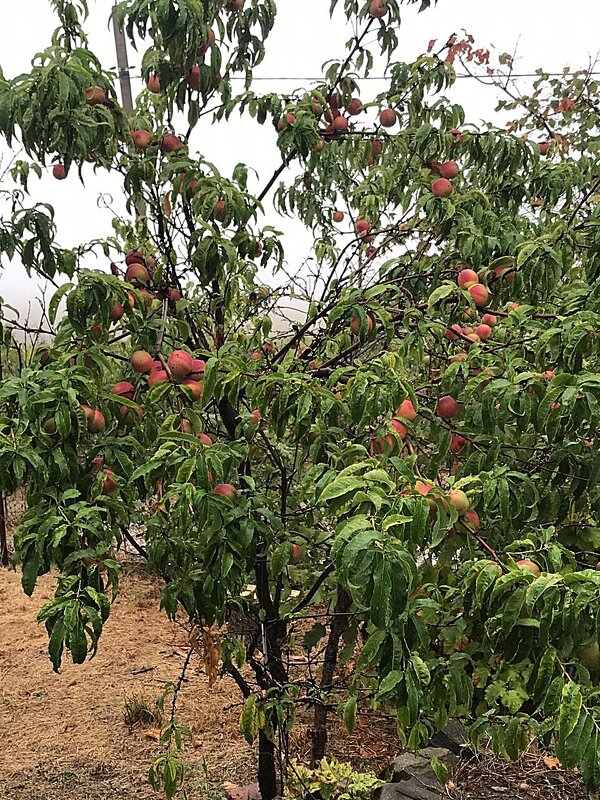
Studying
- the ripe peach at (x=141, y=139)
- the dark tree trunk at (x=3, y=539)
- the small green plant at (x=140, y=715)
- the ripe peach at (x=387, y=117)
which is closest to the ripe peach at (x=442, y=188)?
the ripe peach at (x=387, y=117)

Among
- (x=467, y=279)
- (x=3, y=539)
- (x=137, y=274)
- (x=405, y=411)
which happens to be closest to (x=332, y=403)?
(x=405, y=411)

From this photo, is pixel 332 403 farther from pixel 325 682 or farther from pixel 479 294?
pixel 325 682

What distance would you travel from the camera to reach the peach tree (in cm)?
131

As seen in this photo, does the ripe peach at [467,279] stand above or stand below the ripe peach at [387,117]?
below

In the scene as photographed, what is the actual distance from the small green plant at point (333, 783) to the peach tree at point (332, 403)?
102 millimetres

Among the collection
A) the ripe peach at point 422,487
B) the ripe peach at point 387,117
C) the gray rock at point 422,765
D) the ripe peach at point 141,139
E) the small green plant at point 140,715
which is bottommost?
the gray rock at point 422,765

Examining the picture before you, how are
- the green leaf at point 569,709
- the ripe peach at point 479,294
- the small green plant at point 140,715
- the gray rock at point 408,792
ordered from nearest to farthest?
the green leaf at point 569,709, the ripe peach at point 479,294, the gray rock at point 408,792, the small green plant at point 140,715

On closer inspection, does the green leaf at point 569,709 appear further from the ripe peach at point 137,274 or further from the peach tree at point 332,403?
the ripe peach at point 137,274

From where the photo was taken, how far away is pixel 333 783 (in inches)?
96.4

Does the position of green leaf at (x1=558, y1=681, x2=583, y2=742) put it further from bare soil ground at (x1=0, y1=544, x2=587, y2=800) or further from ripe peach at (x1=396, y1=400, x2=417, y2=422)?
bare soil ground at (x1=0, y1=544, x2=587, y2=800)

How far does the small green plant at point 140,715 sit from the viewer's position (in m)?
3.10

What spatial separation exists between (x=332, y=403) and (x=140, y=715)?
211 centimetres

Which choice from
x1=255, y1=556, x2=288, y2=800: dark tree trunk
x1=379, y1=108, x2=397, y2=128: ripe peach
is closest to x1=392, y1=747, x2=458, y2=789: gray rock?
x1=255, y1=556, x2=288, y2=800: dark tree trunk

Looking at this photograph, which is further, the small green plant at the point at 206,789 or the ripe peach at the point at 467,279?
the small green plant at the point at 206,789
